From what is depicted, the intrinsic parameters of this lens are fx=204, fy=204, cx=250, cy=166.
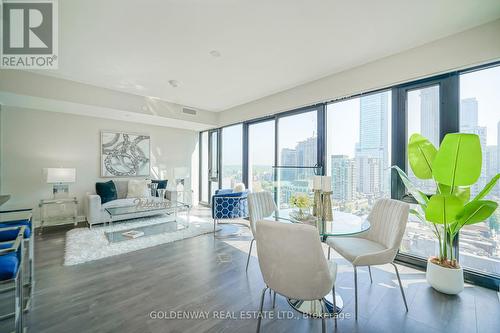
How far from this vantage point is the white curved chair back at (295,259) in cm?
127

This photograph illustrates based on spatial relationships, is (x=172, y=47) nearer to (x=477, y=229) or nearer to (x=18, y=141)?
(x=18, y=141)

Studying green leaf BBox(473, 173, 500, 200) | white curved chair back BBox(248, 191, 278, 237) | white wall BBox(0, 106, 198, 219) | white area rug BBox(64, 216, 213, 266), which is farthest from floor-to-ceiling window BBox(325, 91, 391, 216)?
white wall BBox(0, 106, 198, 219)

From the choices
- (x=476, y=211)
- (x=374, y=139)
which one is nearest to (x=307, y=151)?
(x=374, y=139)

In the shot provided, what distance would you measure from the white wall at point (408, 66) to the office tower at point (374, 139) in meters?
0.27

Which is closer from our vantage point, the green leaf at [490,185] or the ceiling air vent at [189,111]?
the green leaf at [490,185]

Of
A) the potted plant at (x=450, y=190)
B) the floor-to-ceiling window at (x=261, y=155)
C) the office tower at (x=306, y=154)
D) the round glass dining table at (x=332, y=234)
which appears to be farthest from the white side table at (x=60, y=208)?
the potted plant at (x=450, y=190)

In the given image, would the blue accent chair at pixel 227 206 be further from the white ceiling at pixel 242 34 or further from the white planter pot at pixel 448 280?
the white planter pot at pixel 448 280

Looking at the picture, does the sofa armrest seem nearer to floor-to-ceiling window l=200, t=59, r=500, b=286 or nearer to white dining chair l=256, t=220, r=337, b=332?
floor-to-ceiling window l=200, t=59, r=500, b=286

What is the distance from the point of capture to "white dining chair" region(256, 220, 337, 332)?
127 cm

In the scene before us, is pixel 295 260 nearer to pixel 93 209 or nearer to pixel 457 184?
pixel 457 184

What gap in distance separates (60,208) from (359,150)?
6.07 m

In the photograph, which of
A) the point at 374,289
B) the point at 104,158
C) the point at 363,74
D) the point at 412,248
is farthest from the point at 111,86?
the point at 412,248

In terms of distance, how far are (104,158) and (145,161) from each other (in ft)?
3.00

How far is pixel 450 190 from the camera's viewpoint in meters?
2.11
